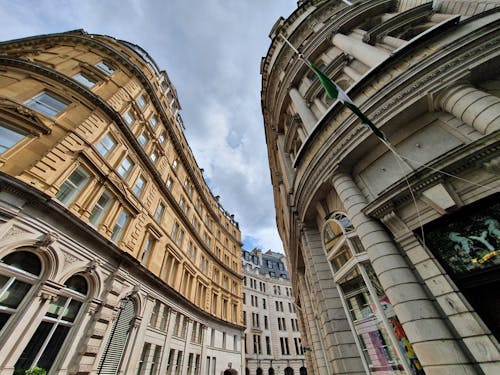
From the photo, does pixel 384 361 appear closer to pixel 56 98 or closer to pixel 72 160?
pixel 72 160

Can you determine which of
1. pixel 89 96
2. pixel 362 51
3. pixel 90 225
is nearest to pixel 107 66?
pixel 89 96

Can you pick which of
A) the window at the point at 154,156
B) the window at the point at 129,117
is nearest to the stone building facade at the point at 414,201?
the window at the point at 129,117

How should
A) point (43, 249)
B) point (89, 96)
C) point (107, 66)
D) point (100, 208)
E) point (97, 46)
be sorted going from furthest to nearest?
1. point (97, 46)
2. point (107, 66)
3. point (89, 96)
4. point (100, 208)
5. point (43, 249)

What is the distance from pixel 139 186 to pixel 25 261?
8.30m

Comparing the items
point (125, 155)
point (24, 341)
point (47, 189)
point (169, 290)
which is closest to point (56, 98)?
point (125, 155)

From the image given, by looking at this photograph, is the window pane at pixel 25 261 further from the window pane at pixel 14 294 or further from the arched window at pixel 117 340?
the arched window at pixel 117 340

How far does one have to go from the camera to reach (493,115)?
4.77 meters

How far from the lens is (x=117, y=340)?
11227mm

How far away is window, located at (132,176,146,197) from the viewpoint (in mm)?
14934

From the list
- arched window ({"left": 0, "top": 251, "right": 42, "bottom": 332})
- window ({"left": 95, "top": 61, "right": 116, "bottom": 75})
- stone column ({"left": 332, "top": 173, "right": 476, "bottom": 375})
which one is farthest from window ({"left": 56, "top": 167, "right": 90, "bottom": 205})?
stone column ({"left": 332, "top": 173, "right": 476, "bottom": 375})

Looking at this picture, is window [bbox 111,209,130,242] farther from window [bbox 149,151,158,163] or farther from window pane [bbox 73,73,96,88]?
window pane [bbox 73,73,96,88]

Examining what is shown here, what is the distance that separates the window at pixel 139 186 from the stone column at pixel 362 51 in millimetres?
15075

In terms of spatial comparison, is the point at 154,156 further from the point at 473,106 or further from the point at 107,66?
the point at 473,106

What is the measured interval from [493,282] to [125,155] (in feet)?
56.8
